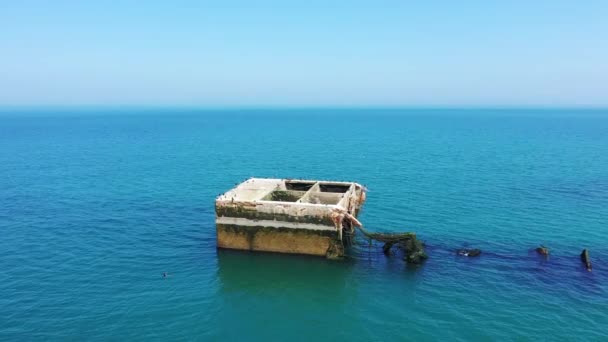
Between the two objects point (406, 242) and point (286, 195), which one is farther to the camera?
point (286, 195)

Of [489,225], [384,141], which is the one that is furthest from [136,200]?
[384,141]

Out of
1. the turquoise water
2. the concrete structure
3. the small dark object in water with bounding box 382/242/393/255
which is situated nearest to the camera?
the turquoise water

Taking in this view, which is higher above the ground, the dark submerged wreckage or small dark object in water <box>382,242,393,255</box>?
the dark submerged wreckage

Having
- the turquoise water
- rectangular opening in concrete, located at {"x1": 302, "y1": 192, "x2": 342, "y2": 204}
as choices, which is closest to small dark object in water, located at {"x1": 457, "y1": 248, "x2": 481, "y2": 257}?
the turquoise water

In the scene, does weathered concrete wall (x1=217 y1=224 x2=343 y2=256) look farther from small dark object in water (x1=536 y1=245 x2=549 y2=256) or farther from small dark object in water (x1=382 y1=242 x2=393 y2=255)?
small dark object in water (x1=536 y1=245 x2=549 y2=256)

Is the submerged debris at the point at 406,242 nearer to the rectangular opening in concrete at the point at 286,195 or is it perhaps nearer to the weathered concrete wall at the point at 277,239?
the weathered concrete wall at the point at 277,239

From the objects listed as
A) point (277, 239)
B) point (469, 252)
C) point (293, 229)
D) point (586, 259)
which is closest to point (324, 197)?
point (293, 229)

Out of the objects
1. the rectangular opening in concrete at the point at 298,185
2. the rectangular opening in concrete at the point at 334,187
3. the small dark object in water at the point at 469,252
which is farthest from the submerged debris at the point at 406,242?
the rectangular opening in concrete at the point at 298,185

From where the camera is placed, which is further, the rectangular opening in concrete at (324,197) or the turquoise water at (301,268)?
the rectangular opening in concrete at (324,197)

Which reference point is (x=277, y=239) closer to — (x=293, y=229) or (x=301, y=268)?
(x=293, y=229)
